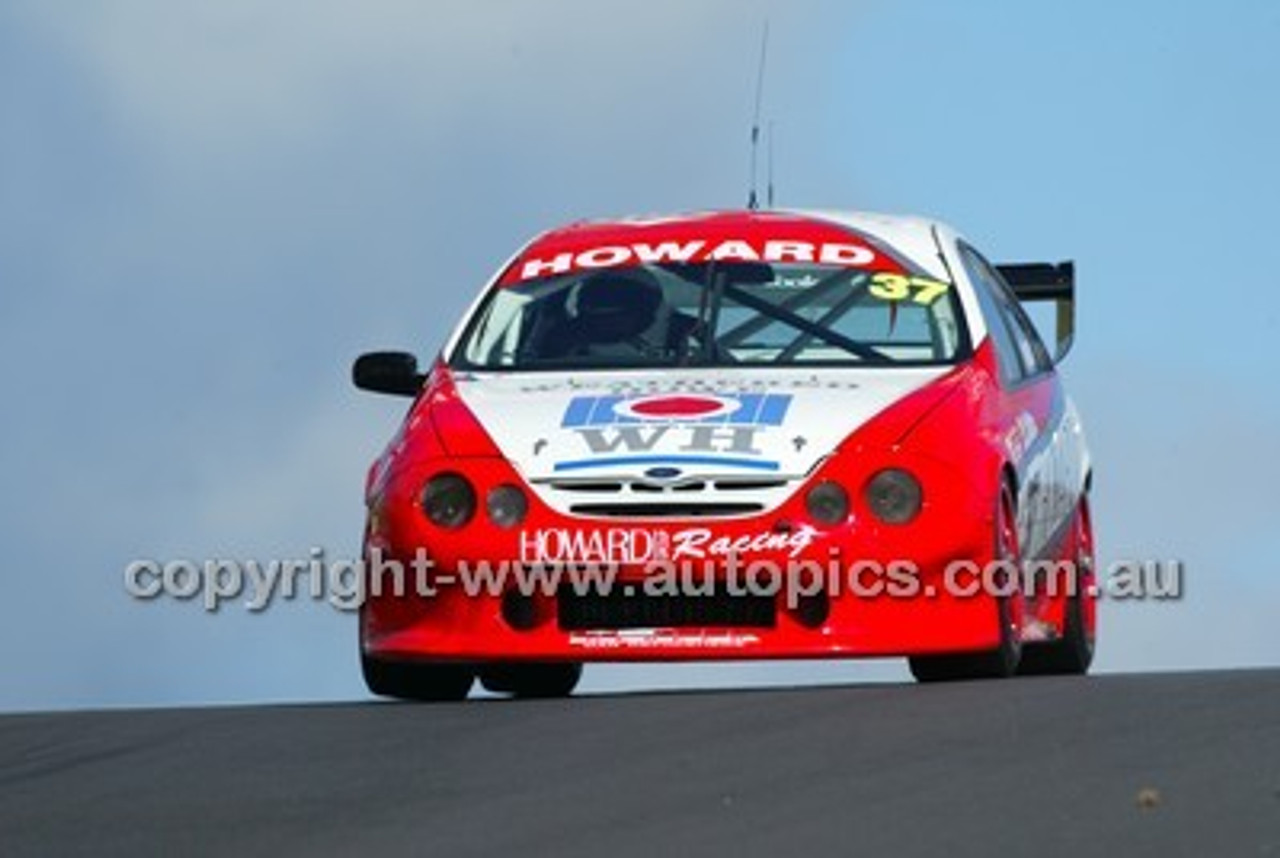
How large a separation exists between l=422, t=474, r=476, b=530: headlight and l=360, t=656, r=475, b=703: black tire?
501 millimetres

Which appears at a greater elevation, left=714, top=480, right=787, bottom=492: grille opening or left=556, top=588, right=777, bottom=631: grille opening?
left=714, top=480, right=787, bottom=492: grille opening

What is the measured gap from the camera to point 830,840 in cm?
763

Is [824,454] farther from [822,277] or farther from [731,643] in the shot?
[822,277]

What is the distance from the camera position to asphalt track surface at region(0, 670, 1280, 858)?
7.73 metres

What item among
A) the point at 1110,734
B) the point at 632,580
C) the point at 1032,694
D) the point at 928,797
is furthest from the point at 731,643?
the point at 928,797

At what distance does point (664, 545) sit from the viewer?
1135cm

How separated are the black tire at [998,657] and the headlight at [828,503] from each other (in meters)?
0.48

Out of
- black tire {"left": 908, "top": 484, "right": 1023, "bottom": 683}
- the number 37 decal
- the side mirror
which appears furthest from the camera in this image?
the side mirror

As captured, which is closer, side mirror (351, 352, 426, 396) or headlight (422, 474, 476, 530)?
headlight (422, 474, 476, 530)

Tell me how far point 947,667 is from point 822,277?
63.3 inches

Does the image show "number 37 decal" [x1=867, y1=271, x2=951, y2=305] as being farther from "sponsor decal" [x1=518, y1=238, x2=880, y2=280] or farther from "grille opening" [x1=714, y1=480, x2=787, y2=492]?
"grille opening" [x1=714, y1=480, x2=787, y2=492]

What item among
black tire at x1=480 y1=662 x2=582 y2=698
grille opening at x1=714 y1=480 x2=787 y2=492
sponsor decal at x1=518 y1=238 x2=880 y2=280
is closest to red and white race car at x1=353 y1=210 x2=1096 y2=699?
grille opening at x1=714 y1=480 x2=787 y2=492

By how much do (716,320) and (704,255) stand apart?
16.2 inches

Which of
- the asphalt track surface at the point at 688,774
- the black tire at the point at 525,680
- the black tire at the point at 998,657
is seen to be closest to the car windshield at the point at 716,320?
the black tire at the point at 998,657
